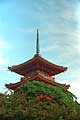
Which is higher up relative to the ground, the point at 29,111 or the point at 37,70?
the point at 37,70

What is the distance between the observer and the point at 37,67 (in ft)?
134

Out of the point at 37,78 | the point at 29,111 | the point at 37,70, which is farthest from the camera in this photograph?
the point at 37,70

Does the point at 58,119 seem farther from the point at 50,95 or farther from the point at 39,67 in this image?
the point at 39,67

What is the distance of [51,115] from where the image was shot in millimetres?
19250

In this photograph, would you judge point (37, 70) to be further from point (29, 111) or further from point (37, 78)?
point (29, 111)

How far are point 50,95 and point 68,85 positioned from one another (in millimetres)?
7361

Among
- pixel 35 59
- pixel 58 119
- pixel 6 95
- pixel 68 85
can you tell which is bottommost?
pixel 58 119

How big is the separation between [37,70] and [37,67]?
320 mm

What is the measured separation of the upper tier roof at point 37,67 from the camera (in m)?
40.7

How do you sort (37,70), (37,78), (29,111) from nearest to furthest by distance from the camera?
(29,111)
(37,78)
(37,70)

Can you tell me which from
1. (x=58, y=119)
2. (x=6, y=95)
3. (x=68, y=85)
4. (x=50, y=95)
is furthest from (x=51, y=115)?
(x=68, y=85)

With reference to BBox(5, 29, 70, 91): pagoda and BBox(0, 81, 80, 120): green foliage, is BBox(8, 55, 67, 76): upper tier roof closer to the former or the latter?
BBox(5, 29, 70, 91): pagoda

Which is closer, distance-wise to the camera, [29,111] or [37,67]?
[29,111]

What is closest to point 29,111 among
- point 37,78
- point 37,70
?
point 37,78
